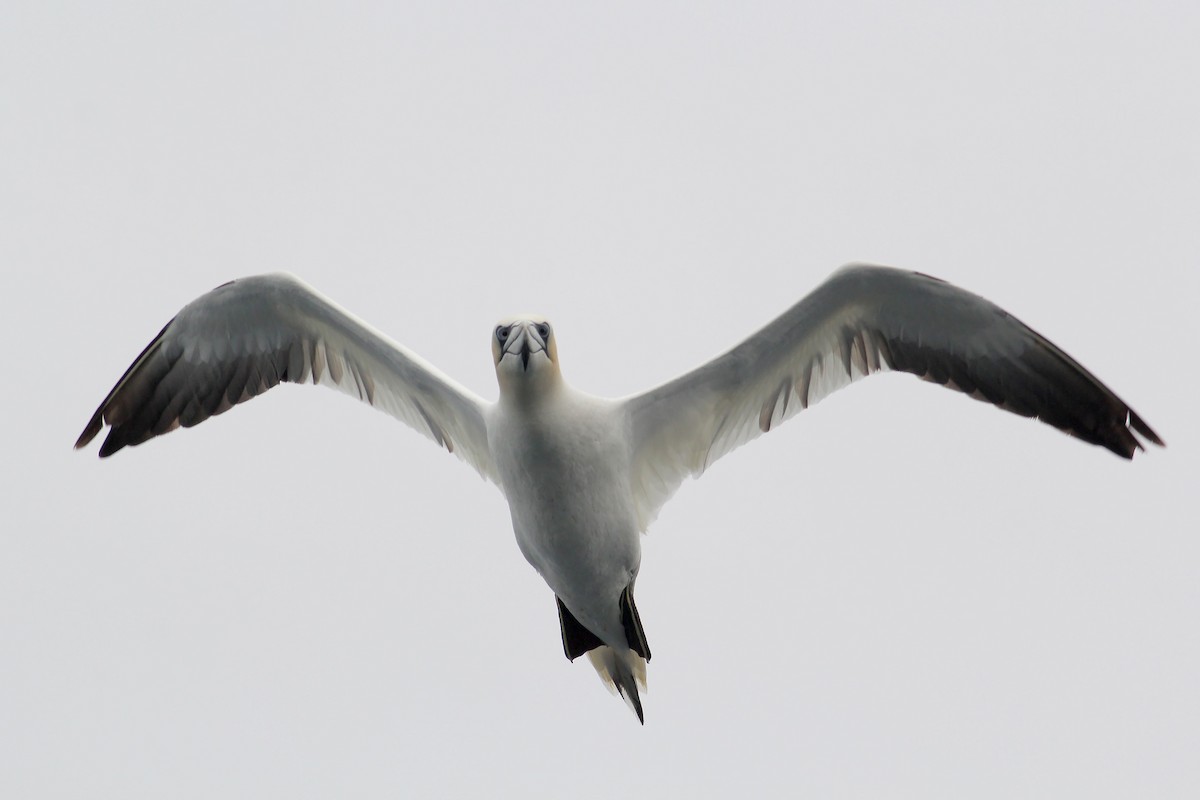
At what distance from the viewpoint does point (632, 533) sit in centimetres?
1156

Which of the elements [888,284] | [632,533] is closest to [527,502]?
[632,533]

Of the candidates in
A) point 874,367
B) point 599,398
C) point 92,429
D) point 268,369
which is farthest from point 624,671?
point 92,429

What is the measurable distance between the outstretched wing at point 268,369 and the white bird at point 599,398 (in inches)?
0.5

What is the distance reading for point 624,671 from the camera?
492 inches

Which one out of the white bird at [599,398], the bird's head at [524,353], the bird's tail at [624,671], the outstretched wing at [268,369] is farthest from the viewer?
the bird's tail at [624,671]

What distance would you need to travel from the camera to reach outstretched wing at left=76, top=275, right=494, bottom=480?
39.0ft

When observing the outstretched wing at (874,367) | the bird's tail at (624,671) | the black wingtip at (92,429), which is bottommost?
the bird's tail at (624,671)

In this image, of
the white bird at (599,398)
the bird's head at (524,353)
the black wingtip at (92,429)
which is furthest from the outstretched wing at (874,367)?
the black wingtip at (92,429)

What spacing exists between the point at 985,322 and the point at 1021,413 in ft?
2.25

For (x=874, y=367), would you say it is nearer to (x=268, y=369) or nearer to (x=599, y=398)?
(x=599, y=398)

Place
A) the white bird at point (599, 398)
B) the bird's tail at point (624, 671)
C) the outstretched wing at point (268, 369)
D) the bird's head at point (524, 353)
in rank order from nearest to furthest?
the bird's head at point (524, 353)
the white bird at point (599, 398)
the outstretched wing at point (268, 369)
the bird's tail at point (624, 671)

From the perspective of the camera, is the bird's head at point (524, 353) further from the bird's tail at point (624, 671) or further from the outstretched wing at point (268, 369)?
the bird's tail at point (624, 671)

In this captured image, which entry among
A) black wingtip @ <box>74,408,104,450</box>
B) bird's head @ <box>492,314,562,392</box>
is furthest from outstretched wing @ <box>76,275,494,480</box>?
bird's head @ <box>492,314,562,392</box>

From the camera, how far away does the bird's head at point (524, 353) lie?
1071cm
